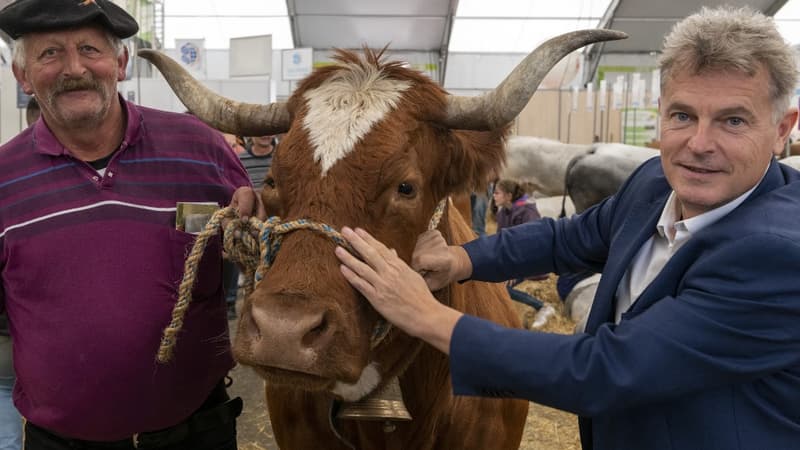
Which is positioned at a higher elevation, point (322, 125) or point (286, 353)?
point (322, 125)

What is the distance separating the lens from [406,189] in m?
2.08

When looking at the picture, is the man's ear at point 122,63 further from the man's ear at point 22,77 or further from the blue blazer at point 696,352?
the blue blazer at point 696,352

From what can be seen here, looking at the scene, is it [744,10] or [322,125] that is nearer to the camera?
[744,10]

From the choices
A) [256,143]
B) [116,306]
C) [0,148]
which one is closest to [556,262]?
[116,306]

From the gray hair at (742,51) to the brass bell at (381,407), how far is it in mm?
1323

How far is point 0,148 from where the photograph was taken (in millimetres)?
2516

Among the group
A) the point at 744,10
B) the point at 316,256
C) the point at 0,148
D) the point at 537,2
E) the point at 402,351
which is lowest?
the point at 402,351

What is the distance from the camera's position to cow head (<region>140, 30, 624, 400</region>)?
5.60 feet

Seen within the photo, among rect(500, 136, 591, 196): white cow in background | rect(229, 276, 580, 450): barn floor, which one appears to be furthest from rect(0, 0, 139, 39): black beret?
rect(500, 136, 591, 196): white cow in background

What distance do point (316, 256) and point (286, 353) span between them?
290mm

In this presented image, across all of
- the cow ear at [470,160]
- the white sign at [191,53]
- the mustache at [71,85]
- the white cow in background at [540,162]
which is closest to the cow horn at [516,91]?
the cow ear at [470,160]

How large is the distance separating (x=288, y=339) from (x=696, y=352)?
92 centimetres

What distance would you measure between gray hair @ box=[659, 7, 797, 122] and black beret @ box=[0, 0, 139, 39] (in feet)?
6.28

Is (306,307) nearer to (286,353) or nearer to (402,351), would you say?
(286,353)
